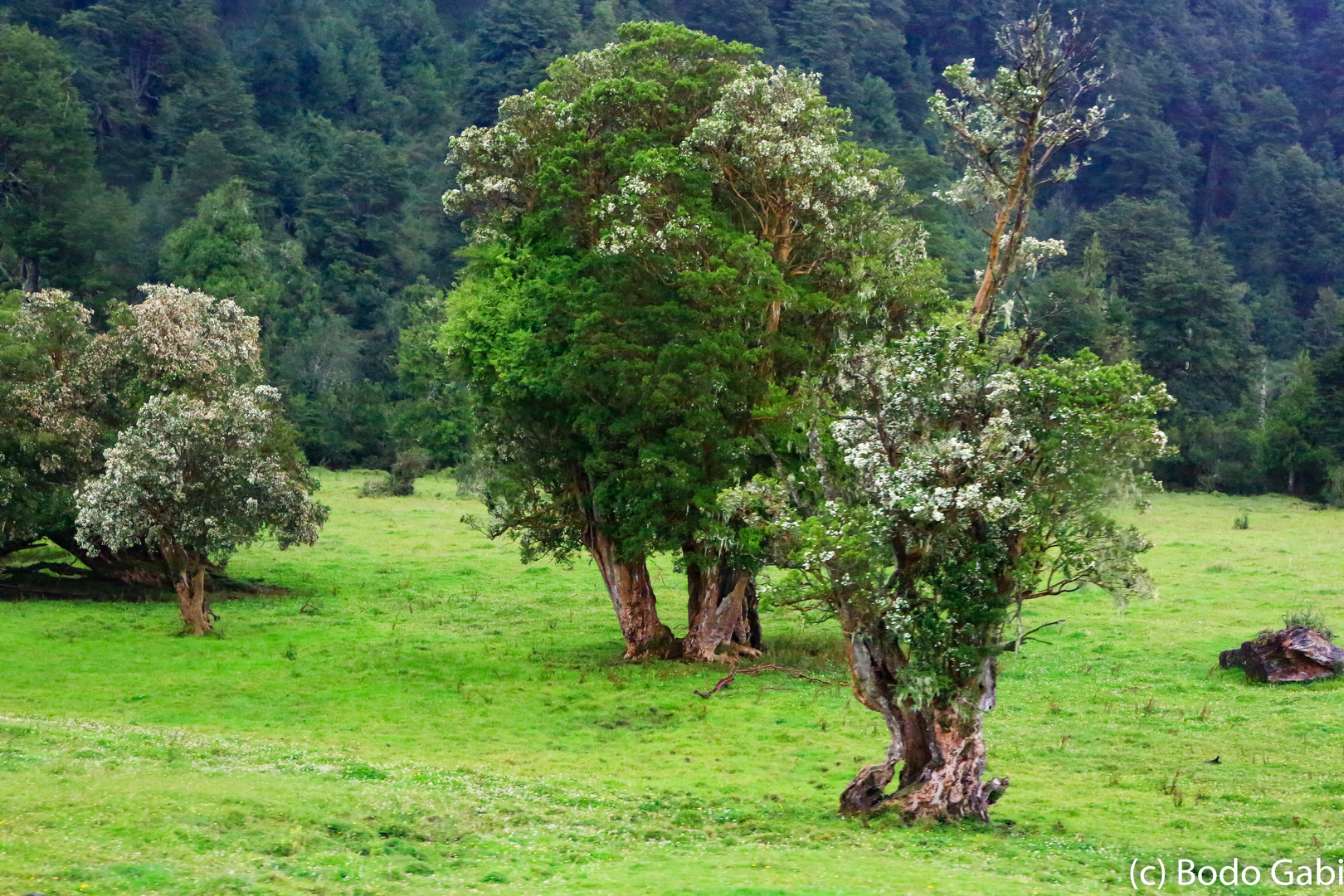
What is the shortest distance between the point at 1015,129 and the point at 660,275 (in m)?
12.0

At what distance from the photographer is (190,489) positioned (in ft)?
122

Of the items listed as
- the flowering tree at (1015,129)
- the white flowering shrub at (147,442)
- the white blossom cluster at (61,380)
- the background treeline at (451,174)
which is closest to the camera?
the flowering tree at (1015,129)

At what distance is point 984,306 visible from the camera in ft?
74.1

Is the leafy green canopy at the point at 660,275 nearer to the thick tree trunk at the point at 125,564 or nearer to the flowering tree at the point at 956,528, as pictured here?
the flowering tree at the point at 956,528

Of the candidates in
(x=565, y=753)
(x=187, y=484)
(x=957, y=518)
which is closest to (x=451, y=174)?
(x=187, y=484)

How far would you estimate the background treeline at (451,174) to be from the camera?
90688 millimetres

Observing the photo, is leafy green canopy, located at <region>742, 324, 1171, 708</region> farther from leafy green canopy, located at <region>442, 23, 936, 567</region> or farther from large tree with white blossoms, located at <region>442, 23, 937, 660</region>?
leafy green canopy, located at <region>442, 23, 936, 567</region>

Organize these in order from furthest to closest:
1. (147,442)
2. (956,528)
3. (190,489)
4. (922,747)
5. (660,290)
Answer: (190,489), (147,442), (660,290), (922,747), (956,528)

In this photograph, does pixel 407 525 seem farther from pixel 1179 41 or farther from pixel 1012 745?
pixel 1179 41

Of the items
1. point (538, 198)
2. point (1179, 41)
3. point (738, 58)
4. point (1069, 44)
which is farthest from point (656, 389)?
point (1179, 41)

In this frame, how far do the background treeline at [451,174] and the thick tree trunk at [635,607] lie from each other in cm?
3851

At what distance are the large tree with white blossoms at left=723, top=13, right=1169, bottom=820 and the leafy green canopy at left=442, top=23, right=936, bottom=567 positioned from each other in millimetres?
10595

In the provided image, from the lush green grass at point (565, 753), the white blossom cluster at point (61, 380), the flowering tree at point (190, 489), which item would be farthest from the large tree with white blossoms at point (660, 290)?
the white blossom cluster at point (61, 380)

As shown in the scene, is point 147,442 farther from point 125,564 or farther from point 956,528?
point 956,528
